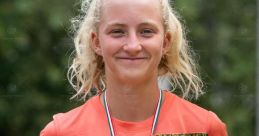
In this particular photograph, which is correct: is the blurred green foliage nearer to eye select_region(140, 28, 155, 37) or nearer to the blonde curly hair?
the blonde curly hair

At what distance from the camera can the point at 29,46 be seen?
5195mm

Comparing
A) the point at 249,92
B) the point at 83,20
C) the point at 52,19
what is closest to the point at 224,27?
the point at 249,92

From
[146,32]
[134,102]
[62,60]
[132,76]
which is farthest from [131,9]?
[62,60]

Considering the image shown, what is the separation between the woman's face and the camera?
2.74 m

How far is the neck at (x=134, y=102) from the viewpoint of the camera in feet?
9.34

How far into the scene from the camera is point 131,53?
2738mm

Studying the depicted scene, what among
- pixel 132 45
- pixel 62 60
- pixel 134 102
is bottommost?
pixel 62 60

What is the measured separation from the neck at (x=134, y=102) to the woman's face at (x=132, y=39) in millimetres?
52

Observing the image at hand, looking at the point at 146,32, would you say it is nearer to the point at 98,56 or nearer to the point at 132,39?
the point at 132,39

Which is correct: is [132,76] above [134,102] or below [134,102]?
above

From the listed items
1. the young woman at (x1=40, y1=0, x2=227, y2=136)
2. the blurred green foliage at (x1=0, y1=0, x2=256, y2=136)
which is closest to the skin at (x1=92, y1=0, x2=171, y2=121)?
the young woman at (x1=40, y1=0, x2=227, y2=136)

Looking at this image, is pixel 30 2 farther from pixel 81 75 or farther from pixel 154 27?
pixel 154 27

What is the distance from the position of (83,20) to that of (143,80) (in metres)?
0.48

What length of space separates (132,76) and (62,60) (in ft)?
7.74
